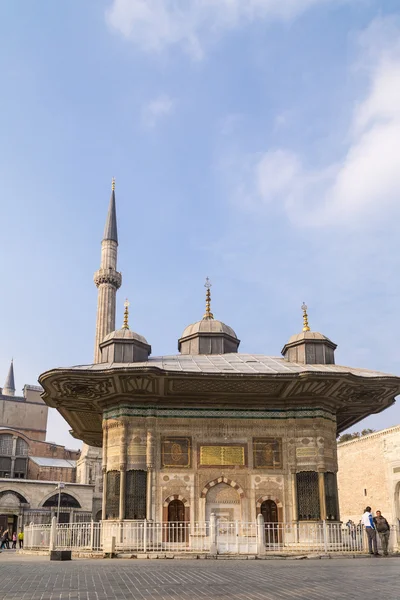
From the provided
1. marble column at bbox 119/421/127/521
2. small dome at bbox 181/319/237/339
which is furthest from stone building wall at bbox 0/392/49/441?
marble column at bbox 119/421/127/521

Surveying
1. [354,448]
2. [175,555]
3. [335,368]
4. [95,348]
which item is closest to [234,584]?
[175,555]

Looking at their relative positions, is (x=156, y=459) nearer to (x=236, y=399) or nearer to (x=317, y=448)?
(x=236, y=399)

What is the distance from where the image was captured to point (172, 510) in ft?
62.5

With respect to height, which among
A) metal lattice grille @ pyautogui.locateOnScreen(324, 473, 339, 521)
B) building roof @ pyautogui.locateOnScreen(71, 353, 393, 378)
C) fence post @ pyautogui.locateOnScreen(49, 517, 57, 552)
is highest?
building roof @ pyautogui.locateOnScreen(71, 353, 393, 378)

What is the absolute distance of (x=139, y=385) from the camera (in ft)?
62.3

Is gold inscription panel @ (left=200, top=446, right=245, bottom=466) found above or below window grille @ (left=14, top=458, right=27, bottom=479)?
below

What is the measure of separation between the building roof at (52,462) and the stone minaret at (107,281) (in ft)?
42.0

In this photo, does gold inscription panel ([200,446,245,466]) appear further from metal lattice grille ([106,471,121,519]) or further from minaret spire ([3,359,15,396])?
minaret spire ([3,359,15,396])

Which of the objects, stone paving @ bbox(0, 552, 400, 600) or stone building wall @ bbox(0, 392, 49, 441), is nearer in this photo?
stone paving @ bbox(0, 552, 400, 600)

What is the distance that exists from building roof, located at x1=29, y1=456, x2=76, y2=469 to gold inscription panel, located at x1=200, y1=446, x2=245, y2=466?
121ft

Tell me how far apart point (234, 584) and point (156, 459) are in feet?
36.7

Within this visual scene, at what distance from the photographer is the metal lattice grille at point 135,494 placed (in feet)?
60.7

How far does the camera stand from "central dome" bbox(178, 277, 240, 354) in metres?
24.5

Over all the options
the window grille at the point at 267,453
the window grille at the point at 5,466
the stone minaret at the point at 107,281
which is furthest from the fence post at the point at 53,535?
the window grille at the point at 5,466
